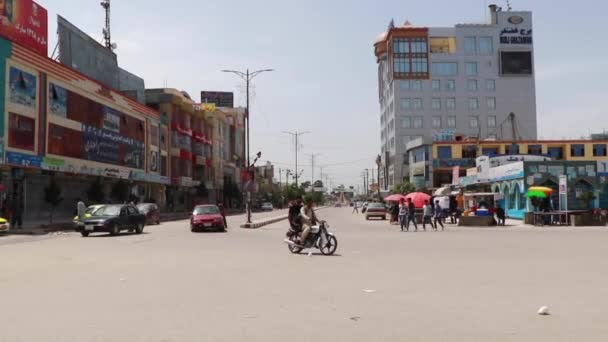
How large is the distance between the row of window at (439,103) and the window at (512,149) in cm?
3328

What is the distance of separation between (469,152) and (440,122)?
32.3 m

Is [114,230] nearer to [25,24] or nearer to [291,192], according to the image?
[25,24]

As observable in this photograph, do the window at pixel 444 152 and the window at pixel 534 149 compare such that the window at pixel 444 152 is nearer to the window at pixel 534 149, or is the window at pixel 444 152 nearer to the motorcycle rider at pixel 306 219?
the window at pixel 534 149

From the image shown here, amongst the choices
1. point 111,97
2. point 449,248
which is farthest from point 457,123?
point 449,248

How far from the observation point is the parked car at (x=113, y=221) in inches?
1101

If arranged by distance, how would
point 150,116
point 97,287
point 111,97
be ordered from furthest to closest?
point 150,116 → point 111,97 → point 97,287

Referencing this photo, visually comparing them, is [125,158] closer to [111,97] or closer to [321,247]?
[111,97]

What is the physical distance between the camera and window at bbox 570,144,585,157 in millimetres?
90525

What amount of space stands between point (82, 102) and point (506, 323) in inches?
1919

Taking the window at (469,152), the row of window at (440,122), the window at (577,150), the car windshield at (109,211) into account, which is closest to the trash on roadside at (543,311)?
the car windshield at (109,211)

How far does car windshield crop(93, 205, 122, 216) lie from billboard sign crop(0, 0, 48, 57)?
1634 cm

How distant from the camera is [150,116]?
6838 cm

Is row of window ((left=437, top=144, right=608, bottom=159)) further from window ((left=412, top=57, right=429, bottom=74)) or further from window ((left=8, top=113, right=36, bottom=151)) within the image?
window ((left=8, top=113, right=36, bottom=151))

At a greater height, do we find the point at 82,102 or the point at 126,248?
the point at 82,102
